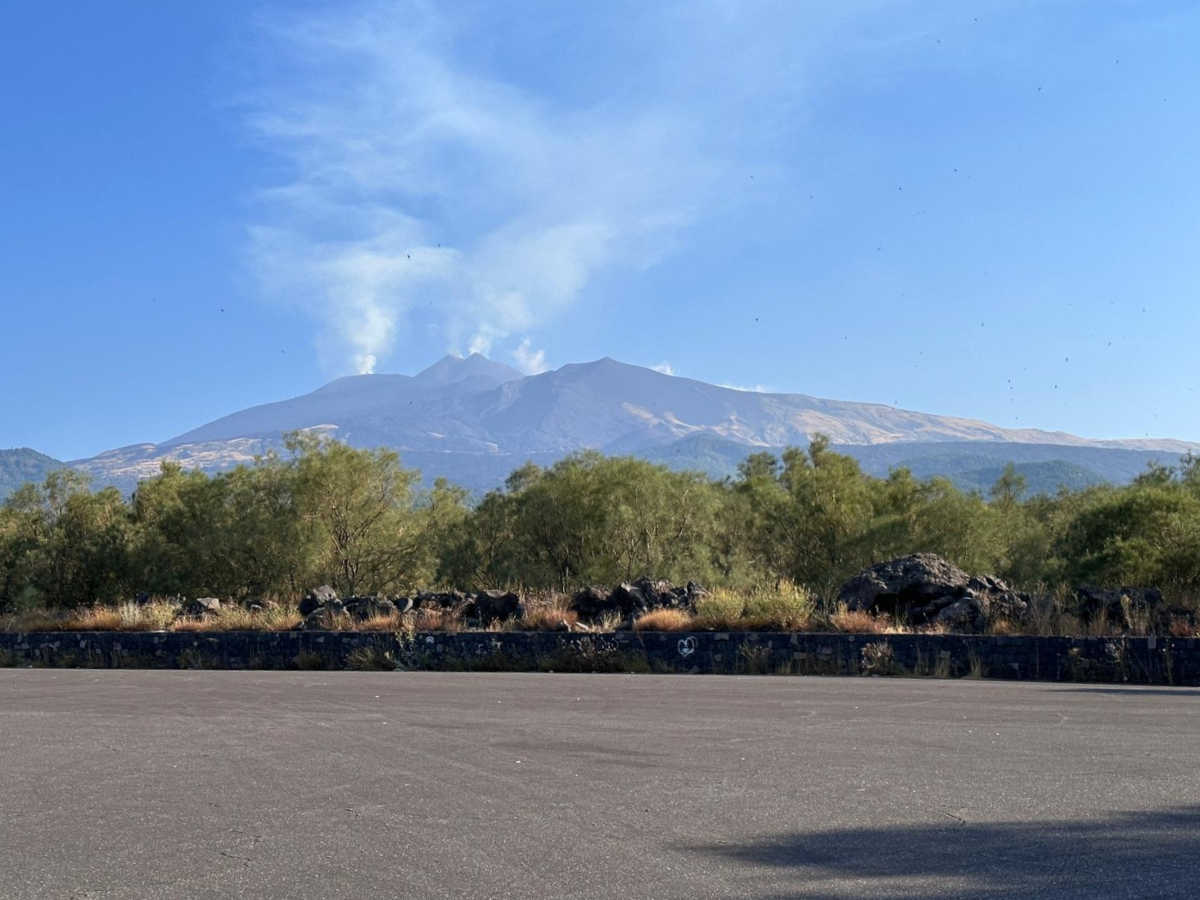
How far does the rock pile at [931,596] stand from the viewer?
1981 cm

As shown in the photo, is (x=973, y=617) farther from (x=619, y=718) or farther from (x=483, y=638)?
(x=619, y=718)

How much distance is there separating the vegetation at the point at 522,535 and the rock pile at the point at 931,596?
2359cm

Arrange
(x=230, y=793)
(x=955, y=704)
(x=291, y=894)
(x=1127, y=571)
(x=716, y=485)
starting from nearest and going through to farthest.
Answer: (x=291, y=894) → (x=230, y=793) → (x=955, y=704) → (x=1127, y=571) → (x=716, y=485)

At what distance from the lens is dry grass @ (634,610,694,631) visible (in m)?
21.0

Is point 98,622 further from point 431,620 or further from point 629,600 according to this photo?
point 629,600

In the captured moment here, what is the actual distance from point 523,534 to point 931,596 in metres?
32.8

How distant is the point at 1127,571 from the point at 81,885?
1609 inches

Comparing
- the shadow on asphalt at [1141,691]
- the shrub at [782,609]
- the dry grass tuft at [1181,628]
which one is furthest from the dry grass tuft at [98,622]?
the dry grass tuft at [1181,628]

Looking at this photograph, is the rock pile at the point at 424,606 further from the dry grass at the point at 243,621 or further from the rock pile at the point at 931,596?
the rock pile at the point at 931,596

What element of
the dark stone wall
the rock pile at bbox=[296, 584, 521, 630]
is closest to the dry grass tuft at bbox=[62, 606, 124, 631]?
the dark stone wall

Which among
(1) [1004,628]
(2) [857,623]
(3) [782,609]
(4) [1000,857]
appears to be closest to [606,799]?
(4) [1000,857]

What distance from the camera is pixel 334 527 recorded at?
51.2m

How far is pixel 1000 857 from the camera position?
5.68 m

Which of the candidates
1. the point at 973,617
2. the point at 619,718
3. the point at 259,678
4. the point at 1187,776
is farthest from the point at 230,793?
the point at 973,617
